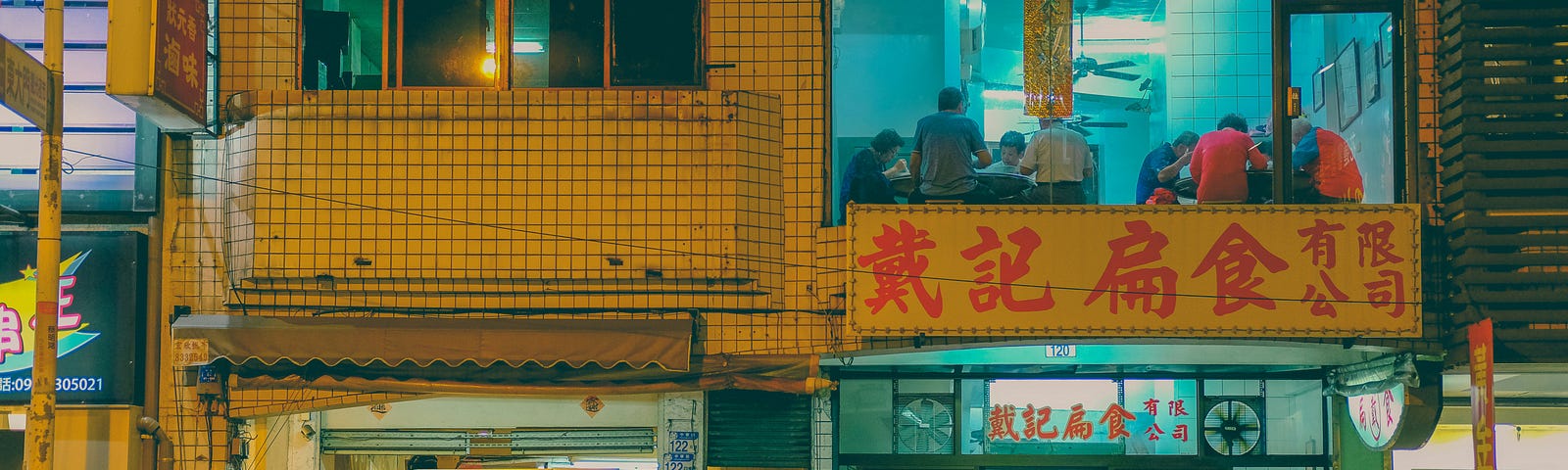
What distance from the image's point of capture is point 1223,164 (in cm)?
1265

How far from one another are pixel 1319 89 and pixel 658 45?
5.72 meters

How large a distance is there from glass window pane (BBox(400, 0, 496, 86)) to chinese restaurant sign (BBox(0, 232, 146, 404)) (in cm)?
279

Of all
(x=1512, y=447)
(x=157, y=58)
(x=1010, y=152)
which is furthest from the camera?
(x=1512, y=447)

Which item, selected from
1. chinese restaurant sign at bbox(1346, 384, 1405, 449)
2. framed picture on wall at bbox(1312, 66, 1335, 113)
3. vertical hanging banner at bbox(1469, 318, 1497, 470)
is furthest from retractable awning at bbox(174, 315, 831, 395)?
vertical hanging banner at bbox(1469, 318, 1497, 470)

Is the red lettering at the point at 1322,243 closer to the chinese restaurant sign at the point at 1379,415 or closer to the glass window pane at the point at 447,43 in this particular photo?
the chinese restaurant sign at the point at 1379,415

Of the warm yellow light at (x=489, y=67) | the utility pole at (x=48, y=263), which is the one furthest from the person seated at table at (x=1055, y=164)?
the utility pole at (x=48, y=263)

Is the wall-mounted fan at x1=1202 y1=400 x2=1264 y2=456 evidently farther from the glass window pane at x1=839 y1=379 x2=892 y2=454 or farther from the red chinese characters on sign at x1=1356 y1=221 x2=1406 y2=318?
the glass window pane at x1=839 y1=379 x2=892 y2=454

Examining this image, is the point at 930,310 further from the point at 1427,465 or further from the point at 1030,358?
the point at 1427,465

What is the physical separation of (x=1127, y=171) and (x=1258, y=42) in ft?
5.38

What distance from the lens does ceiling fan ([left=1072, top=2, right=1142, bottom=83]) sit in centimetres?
1349

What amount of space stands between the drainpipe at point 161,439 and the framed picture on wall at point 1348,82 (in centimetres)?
1033

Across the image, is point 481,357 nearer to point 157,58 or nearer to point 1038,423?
point 157,58

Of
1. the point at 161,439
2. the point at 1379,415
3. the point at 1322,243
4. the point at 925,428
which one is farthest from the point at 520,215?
the point at 1379,415

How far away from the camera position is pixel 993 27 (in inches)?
527
